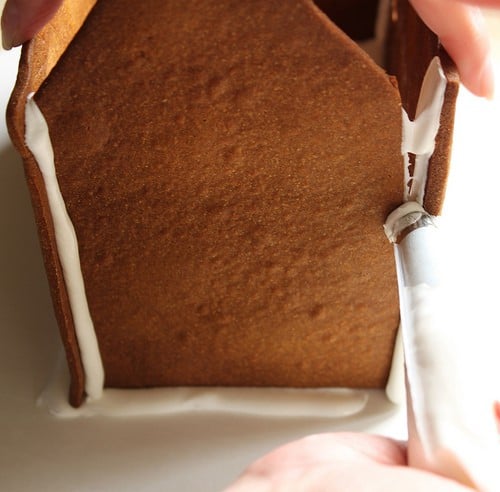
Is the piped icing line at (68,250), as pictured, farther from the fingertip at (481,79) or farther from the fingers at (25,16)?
the fingertip at (481,79)

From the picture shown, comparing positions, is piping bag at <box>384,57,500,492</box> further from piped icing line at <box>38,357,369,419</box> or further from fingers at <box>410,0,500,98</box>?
piped icing line at <box>38,357,369,419</box>

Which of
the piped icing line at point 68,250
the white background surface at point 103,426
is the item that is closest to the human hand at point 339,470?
the white background surface at point 103,426

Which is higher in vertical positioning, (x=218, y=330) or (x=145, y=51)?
(x=145, y=51)

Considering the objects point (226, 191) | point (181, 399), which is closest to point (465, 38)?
point (226, 191)

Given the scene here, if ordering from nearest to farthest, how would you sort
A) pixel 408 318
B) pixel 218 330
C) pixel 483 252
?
1. pixel 408 318
2. pixel 218 330
3. pixel 483 252

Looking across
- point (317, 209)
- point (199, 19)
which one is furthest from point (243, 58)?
point (317, 209)

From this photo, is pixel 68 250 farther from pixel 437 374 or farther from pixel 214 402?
pixel 437 374

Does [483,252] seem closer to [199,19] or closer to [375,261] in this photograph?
[375,261]

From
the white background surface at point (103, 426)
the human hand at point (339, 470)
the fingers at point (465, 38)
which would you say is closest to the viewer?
the human hand at point (339, 470)
